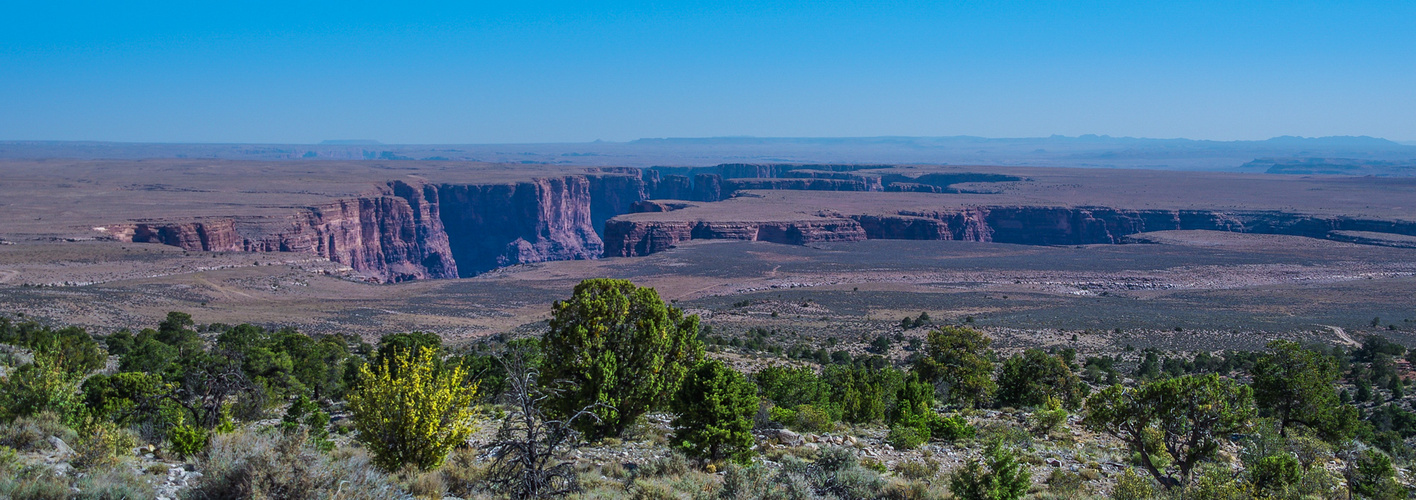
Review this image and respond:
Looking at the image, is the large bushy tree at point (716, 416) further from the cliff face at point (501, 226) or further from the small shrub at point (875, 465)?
the cliff face at point (501, 226)

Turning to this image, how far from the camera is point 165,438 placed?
14.5 m


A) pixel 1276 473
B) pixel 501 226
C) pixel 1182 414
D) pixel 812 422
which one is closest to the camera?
pixel 1276 473

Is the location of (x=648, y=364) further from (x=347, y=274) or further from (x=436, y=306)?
(x=347, y=274)

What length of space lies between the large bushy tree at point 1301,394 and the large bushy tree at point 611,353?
1187cm

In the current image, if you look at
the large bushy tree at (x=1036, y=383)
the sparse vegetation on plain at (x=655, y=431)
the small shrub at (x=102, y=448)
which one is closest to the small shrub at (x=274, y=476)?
the sparse vegetation on plain at (x=655, y=431)

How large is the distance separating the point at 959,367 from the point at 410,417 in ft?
54.8

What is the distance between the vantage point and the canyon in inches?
3033

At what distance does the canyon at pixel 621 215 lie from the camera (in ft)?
253

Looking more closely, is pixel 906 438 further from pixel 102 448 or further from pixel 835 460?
pixel 102 448

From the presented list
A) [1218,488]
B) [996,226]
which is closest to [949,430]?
[1218,488]

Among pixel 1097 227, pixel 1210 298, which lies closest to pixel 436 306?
pixel 1210 298

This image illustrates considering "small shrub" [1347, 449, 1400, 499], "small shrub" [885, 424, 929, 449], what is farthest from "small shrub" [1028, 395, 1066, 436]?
"small shrub" [1347, 449, 1400, 499]

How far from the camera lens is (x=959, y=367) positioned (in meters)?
24.3

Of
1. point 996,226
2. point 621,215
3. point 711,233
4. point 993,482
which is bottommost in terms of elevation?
point 996,226
